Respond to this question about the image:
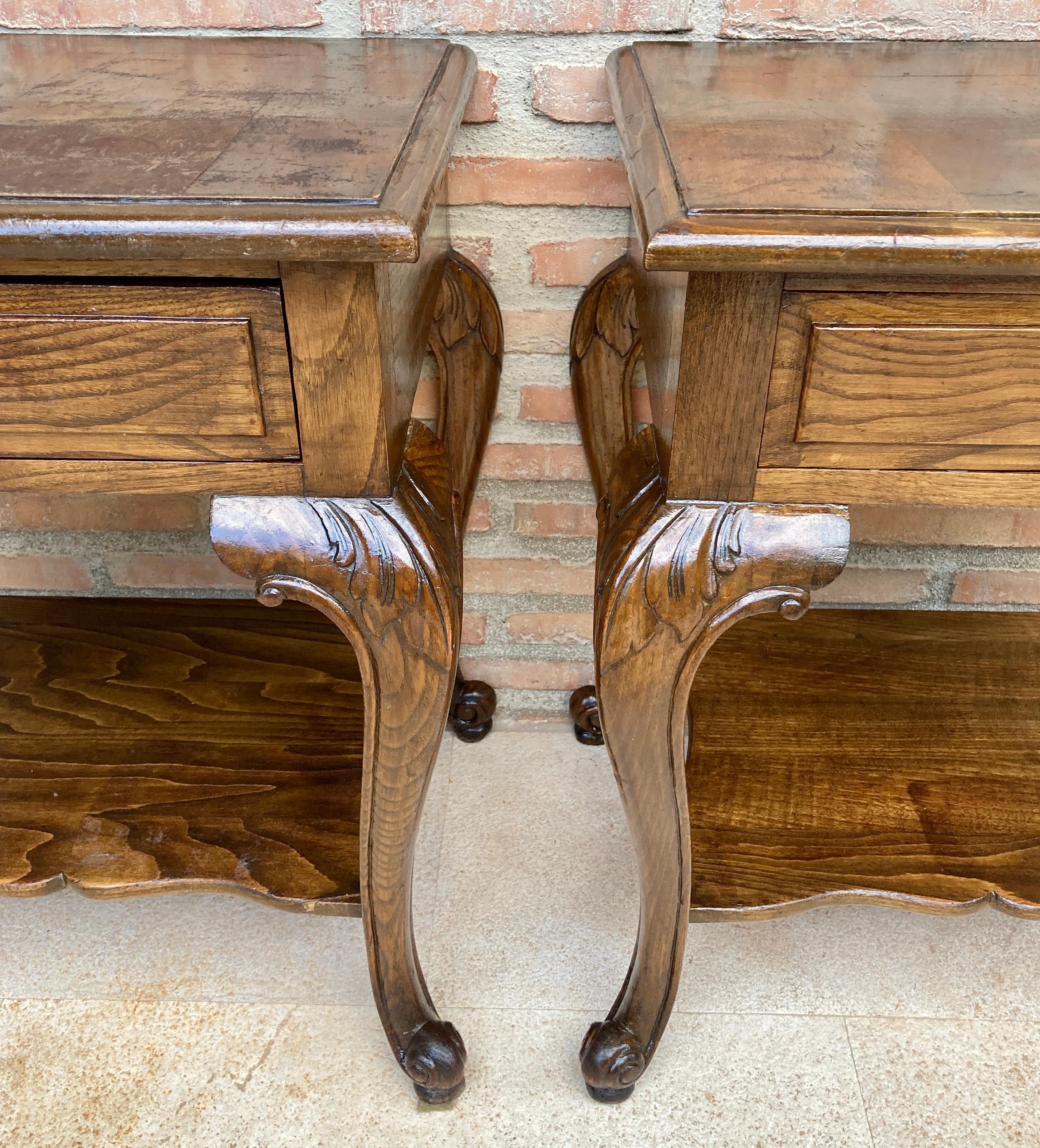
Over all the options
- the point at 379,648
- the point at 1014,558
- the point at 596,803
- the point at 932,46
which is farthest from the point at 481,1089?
the point at 932,46

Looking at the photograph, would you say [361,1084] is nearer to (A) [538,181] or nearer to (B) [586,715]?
(B) [586,715]

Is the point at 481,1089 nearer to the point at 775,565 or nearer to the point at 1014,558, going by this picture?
the point at 775,565

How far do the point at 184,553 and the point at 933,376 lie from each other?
0.93m

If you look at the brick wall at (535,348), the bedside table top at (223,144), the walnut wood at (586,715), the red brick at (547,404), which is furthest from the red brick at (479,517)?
the bedside table top at (223,144)

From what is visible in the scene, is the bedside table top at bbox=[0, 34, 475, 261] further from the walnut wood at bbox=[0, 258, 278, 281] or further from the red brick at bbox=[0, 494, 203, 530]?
the red brick at bbox=[0, 494, 203, 530]

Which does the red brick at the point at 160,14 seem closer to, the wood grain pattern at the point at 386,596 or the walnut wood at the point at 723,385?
the wood grain pattern at the point at 386,596

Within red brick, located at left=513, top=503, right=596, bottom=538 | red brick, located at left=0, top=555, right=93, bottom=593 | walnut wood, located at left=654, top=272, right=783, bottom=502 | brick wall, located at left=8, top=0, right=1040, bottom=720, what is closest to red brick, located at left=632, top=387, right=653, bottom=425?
brick wall, located at left=8, top=0, right=1040, bottom=720

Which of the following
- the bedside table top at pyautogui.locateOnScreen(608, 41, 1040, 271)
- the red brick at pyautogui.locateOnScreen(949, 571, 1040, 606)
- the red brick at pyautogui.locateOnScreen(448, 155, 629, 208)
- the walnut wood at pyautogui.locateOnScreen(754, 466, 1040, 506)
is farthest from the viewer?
the red brick at pyautogui.locateOnScreen(949, 571, 1040, 606)

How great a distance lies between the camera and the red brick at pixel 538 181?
0.99m

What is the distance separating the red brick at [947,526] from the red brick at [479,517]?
1.36 feet

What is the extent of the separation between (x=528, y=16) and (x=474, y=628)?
675 mm

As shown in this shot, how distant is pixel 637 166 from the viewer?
0.63m

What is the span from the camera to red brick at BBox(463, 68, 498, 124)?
948 millimetres

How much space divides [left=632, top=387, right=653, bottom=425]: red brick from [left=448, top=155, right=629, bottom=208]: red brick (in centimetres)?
20
